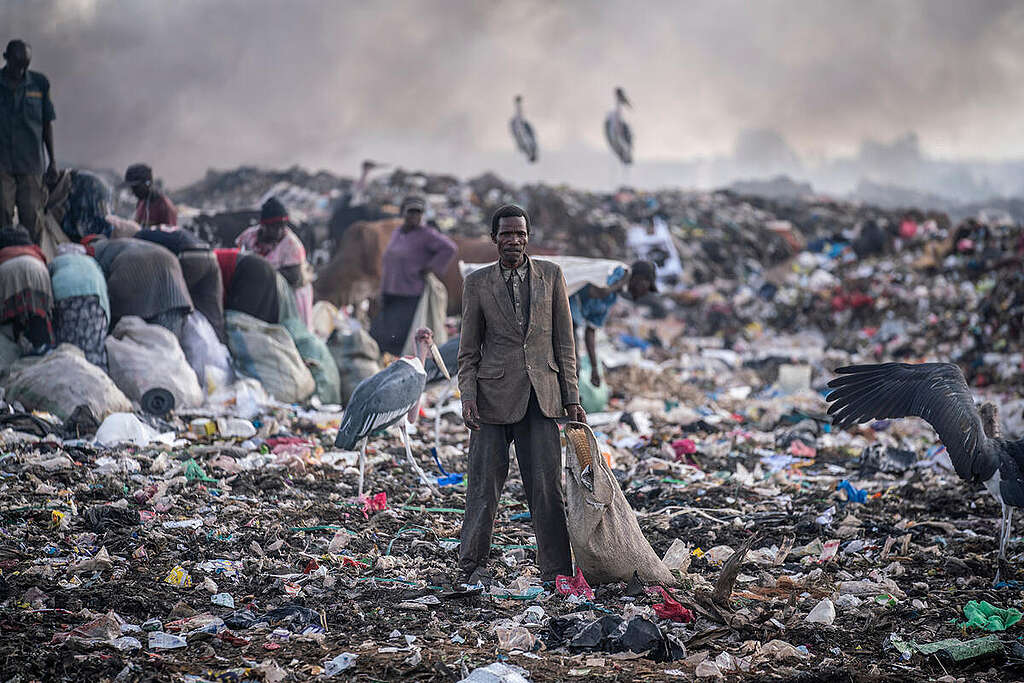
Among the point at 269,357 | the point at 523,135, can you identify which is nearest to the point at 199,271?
the point at 269,357

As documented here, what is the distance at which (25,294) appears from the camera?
229 inches

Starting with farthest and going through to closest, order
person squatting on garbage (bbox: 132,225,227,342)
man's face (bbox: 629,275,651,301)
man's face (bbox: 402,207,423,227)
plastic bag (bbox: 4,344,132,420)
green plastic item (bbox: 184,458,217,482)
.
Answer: man's face (bbox: 402,207,423,227)
person squatting on garbage (bbox: 132,225,227,342)
man's face (bbox: 629,275,651,301)
plastic bag (bbox: 4,344,132,420)
green plastic item (bbox: 184,458,217,482)

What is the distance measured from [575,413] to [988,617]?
1701 mm

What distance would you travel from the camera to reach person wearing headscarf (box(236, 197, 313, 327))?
790cm

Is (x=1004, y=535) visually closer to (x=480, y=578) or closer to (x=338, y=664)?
(x=480, y=578)

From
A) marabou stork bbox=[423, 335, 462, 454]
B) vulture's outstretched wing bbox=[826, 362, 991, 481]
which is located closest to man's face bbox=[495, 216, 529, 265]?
vulture's outstretched wing bbox=[826, 362, 991, 481]

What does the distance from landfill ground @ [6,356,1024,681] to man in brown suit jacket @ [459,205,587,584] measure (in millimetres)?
265

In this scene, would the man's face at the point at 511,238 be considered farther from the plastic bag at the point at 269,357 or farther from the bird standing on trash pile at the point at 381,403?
the plastic bag at the point at 269,357

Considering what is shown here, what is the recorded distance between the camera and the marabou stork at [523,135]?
2153 cm

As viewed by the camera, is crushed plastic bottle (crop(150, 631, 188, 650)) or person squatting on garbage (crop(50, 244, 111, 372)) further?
person squatting on garbage (crop(50, 244, 111, 372))

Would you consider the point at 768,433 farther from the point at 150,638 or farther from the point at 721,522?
the point at 150,638

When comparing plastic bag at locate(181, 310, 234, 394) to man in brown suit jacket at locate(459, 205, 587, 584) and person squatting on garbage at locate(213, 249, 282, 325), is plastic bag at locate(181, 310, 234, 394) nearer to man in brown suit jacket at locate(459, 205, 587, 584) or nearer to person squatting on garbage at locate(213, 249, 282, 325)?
person squatting on garbage at locate(213, 249, 282, 325)

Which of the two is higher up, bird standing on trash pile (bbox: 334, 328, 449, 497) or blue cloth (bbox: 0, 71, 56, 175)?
blue cloth (bbox: 0, 71, 56, 175)

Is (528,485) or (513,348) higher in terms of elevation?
(513,348)
